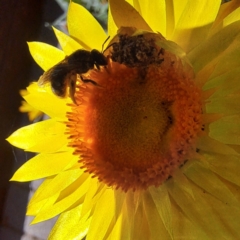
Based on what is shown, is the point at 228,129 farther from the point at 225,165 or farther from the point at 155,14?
the point at 155,14

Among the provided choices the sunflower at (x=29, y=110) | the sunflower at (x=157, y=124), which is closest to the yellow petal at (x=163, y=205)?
the sunflower at (x=157, y=124)

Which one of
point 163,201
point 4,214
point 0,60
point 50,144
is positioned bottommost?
point 4,214

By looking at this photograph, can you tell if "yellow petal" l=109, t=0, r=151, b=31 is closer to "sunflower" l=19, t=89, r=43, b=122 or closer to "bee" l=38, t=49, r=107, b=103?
"bee" l=38, t=49, r=107, b=103

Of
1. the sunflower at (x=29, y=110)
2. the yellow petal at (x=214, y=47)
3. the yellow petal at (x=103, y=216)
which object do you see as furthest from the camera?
the sunflower at (x=29, y=110)

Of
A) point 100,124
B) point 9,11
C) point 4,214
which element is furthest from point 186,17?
point 4,214

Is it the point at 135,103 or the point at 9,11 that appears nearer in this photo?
the point at 135,103

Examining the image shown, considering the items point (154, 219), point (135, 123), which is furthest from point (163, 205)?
point (135, 123)

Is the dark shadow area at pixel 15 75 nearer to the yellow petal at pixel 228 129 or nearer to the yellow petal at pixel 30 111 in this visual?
the yellow petal at pixel 30 111

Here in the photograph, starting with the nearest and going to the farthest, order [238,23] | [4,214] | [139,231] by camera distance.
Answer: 1. [238,23]
2. [139,231]
3. [4,214]

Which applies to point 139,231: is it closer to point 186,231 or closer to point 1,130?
point 186,231
